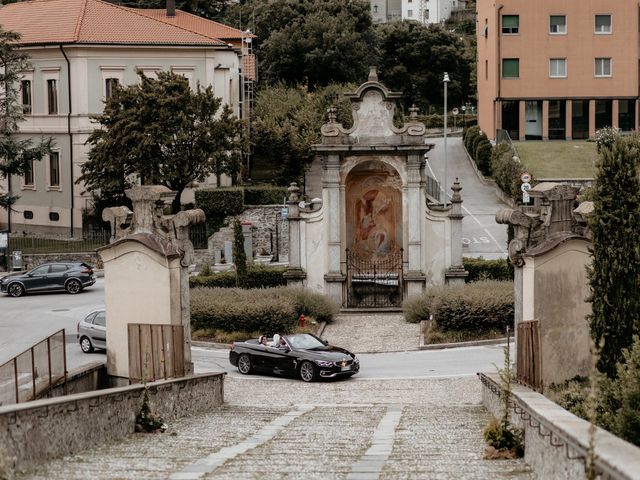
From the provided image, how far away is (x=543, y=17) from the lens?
248 ft

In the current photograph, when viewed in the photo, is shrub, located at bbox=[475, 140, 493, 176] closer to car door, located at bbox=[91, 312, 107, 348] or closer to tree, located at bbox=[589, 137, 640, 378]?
car door, located at bbox=[91, 312, 107, 348]

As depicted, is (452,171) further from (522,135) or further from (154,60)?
(154,60)

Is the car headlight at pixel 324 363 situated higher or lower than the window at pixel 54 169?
lower

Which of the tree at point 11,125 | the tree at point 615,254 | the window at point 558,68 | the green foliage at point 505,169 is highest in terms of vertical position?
the window at point 558,68

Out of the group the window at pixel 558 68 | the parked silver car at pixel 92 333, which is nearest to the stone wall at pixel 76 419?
the parked silver car at pixel 92 333

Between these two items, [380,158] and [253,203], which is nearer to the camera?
[380,158]

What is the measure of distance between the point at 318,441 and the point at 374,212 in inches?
1036

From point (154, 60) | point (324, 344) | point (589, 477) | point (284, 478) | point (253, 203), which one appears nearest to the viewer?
point (589, 477)

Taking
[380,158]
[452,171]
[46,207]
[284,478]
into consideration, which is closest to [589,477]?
[284,478]

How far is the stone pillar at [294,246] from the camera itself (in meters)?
41.7

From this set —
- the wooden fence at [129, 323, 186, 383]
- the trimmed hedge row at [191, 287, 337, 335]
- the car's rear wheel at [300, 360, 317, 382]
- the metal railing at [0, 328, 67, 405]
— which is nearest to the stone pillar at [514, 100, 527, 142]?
the trimmed hedge row at [191, 287, 337, 335]

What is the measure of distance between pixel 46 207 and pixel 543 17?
1265 inches

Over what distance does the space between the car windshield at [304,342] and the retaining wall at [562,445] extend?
1387 cm

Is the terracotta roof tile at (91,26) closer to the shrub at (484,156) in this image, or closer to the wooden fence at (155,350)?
the shrub at (484,156)
